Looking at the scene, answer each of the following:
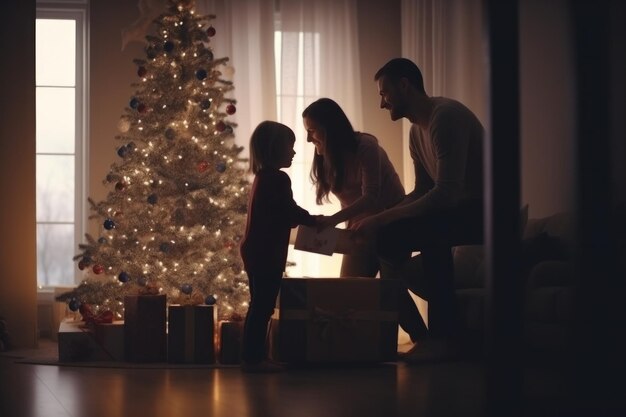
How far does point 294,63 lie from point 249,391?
367cm

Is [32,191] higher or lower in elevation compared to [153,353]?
higher

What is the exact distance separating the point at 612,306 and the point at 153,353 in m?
3.23

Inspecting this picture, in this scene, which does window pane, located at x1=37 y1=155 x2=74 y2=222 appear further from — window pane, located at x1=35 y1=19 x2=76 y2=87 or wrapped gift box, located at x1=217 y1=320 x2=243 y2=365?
wrapped gift box, located at x1=217 y1=320 x2=243 y2=365

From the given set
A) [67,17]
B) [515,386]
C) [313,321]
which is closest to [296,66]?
[67,17]

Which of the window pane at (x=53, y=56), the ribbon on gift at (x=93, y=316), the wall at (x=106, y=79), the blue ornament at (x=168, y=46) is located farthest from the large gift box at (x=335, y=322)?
the window pane at (x=53, y=56)

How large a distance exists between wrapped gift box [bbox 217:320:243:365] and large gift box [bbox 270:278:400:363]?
23 centimetres

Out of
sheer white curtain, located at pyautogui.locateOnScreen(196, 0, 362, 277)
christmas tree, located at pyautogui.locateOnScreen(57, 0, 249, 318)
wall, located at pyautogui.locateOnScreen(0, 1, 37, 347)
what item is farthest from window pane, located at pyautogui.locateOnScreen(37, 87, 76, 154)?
christmas tree, located at pyautogui.locateOnScreen(57, 0, 249, 318)

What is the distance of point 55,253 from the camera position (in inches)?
238

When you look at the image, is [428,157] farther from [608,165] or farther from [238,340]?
[608,165]

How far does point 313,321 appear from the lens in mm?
3484

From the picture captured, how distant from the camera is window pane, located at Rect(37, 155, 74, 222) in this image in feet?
19.8

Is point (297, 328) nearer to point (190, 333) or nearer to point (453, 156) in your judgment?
point (190, 333)

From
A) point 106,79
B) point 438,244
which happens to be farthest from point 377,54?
point 438,244

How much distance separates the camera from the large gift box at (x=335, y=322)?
137 inches
